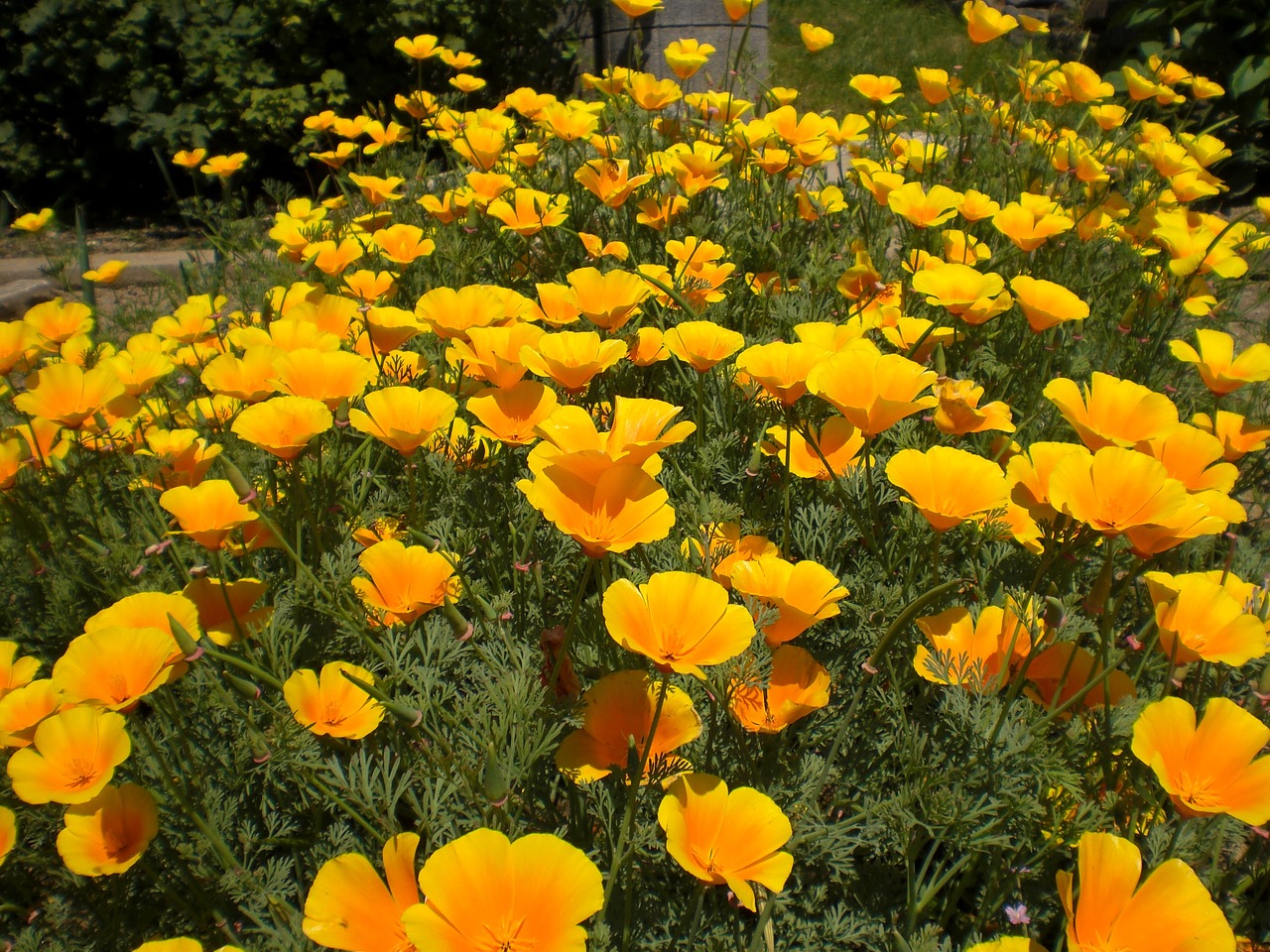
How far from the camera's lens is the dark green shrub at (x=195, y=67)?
4.88m

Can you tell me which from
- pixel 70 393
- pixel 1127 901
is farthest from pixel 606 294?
pixel 1127 901

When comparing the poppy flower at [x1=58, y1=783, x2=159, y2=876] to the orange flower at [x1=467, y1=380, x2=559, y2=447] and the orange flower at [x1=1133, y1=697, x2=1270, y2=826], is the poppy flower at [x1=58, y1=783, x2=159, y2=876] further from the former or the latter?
the orange flower at [x1=1133, y1=697, x2=1270, y2=826]

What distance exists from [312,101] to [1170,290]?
464 centimetres

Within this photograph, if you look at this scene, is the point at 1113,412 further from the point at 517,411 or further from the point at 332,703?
the point at 332,703

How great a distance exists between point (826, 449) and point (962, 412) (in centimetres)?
26

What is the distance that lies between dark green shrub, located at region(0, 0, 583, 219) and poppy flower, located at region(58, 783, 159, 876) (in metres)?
4.38

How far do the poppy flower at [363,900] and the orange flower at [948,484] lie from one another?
2.58ft

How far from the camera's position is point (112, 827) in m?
1.10

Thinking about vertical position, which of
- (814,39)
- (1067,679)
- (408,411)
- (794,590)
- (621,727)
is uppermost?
(814,39)

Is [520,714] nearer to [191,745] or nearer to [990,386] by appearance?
[191,745]

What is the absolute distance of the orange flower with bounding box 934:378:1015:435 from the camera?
4.54 feet

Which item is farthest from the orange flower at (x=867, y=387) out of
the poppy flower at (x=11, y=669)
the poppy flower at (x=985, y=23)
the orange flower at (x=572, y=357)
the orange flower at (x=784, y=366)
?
the poppy flower at (x=985, y=23)

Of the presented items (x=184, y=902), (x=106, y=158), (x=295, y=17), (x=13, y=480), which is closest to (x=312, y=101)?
(x=295, y=17)

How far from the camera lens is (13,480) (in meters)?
1.71
